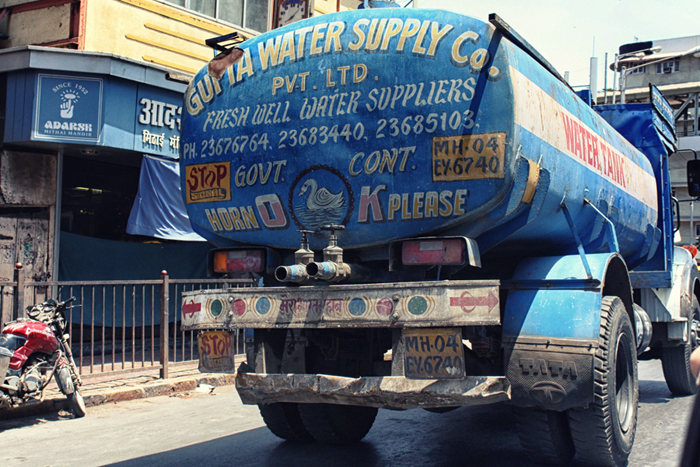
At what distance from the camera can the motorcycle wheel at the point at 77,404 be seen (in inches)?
277

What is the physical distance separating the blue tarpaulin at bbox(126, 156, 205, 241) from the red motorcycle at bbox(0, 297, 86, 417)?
3363 mm

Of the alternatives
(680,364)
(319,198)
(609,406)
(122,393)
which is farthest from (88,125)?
(680,364)

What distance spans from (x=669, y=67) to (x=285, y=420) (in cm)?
5967

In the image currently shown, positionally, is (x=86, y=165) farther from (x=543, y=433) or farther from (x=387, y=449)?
(x=543, y=433)

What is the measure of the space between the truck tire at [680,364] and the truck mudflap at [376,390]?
475 centimetres

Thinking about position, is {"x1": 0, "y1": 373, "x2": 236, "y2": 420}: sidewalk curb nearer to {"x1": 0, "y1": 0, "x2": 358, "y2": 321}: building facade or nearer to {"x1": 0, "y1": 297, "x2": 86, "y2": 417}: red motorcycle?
{"x1": 0, "y1": 297, "x2": 86, "y2": 417}: red motorcycle

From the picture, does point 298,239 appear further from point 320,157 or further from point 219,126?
point 219,126

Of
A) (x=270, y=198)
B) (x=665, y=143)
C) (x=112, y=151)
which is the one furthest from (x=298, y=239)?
(x=112, y=151)

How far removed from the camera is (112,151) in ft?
34.8

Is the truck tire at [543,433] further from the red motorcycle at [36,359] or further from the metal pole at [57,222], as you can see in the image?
the metal pole at [57,222]

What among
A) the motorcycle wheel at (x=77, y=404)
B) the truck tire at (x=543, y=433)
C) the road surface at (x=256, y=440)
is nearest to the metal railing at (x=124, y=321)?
the motorcycle wheel at (x=77, y=404)

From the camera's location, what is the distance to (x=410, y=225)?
4.05 m

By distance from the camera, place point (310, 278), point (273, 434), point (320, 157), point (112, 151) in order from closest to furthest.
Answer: point (310, 278) < point (320, 157) < point (273, 434) < point (112, 151)

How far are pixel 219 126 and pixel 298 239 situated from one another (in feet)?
3.27
